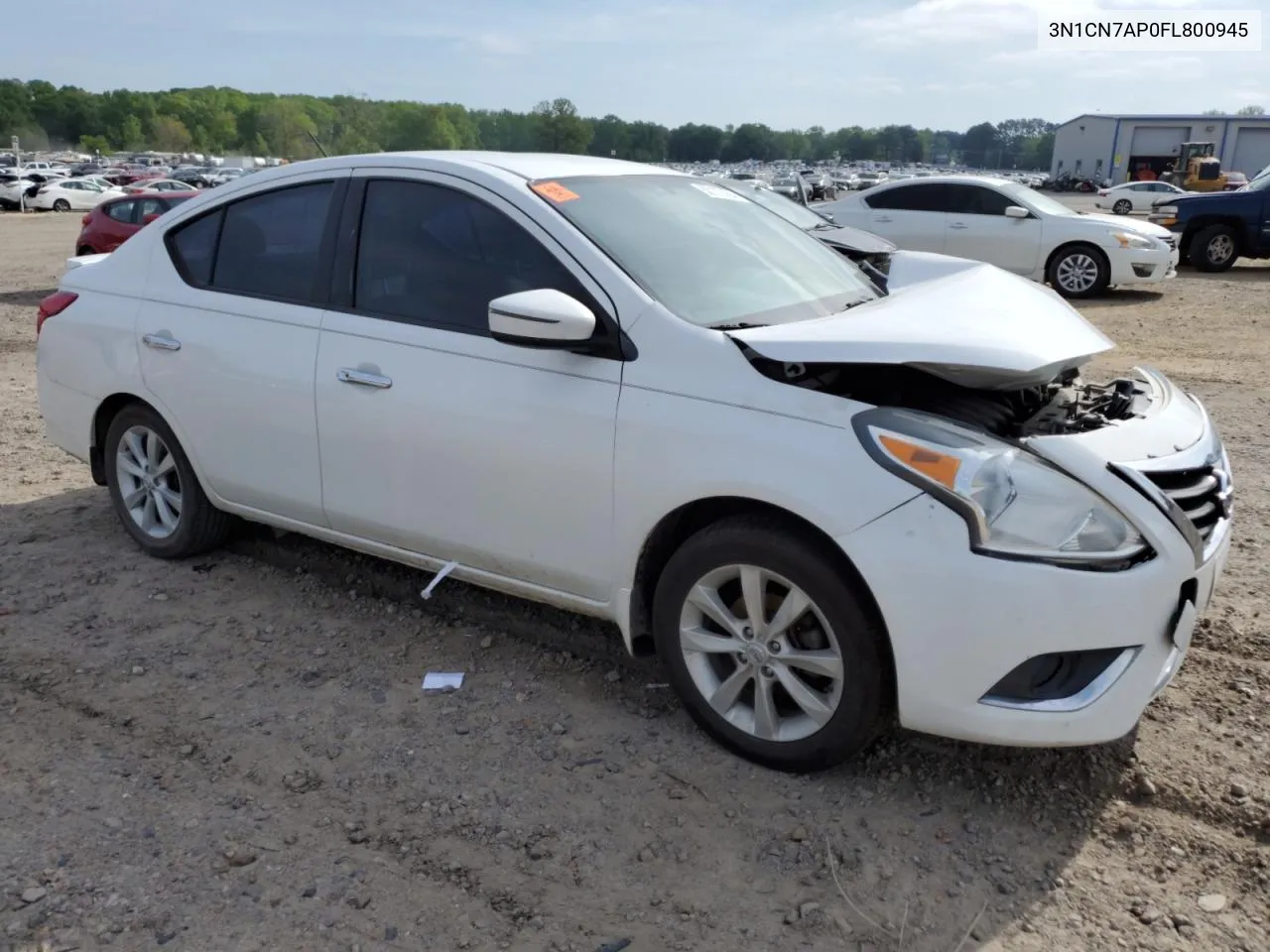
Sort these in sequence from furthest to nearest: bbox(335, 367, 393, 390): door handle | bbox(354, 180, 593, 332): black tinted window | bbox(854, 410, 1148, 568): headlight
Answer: bbox(335, 367, 393, 390): door handle
bbox(354, 180, 593, 332): black tinted window
bbox(854, 410, 1148, 568): headlight

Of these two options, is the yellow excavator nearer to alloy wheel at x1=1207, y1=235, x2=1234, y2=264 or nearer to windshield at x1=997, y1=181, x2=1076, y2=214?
alloy wheel at x1=1207, y1=235, x2=1234, y2=264

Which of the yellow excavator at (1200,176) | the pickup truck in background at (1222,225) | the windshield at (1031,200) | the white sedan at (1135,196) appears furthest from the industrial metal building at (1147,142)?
the windshield at (1031,200)

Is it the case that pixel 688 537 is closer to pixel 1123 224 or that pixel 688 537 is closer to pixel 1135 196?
pixel 1123 224

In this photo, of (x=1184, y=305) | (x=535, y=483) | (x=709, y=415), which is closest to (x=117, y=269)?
(x=535, y=483)

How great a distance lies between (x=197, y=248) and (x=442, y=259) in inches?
55.9

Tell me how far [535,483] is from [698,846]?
1224 millimetres

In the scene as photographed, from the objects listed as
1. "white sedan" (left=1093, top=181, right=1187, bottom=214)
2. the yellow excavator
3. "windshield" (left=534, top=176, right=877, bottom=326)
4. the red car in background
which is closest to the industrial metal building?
the yellow excavator

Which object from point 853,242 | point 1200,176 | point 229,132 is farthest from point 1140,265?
point 229,132

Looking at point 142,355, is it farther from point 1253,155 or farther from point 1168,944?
point 1253,155

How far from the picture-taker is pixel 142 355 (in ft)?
15.0

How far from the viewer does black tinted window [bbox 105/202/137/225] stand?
16.1m

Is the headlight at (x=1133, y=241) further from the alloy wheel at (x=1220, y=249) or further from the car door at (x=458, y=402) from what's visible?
the car door at (x=458, y=402)

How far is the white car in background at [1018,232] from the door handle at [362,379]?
11.1 meters

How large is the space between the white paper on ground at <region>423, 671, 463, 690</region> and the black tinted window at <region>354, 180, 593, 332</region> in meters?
1.24
